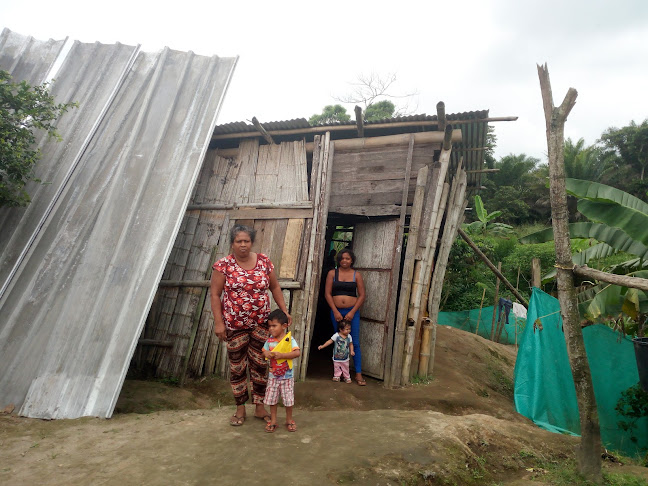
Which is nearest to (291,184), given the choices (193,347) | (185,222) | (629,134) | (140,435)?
(185,222)

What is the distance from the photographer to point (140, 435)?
10.5 feet

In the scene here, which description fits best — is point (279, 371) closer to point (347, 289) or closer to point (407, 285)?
point (347, 289)

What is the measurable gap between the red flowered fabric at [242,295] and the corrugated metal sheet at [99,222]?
128 centimetres

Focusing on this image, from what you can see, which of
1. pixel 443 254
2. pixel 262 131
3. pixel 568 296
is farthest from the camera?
pixel 262 131

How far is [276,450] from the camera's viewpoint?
2.92 m

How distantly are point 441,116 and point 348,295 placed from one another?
2.60 metres

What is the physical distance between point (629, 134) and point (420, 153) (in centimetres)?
2323

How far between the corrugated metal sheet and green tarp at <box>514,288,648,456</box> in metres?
4.32

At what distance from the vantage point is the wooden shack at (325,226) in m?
5.36

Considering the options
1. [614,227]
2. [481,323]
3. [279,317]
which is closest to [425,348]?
[614,227]

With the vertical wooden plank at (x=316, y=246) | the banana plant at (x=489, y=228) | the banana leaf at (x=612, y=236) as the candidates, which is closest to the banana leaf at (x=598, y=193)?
the banana leaf at (x=612, y=236)

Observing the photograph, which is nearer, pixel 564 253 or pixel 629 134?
pixel 564 253

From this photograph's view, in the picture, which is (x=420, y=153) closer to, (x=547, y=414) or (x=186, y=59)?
(x=547, y=414)

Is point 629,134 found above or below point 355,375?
above
